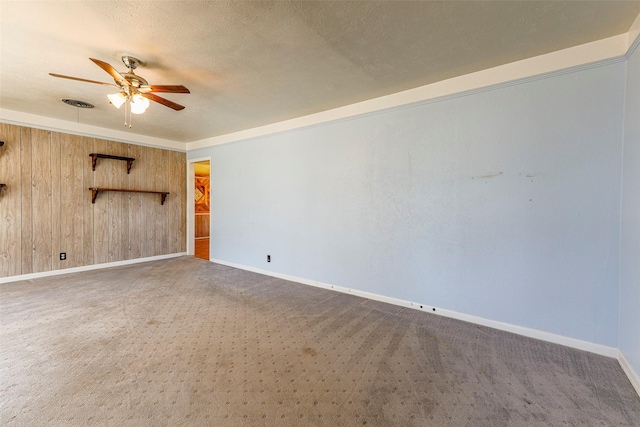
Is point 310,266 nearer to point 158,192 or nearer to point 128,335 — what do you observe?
point 128,335

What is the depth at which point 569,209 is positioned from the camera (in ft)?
7.40

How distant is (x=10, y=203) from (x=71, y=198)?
0.67 m

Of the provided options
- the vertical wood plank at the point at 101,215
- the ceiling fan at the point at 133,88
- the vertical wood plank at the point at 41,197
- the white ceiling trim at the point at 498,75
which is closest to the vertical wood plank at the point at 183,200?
the vertical wood plank at the point at 101,215

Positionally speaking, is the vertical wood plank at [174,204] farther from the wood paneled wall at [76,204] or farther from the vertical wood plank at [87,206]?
the vertical wood plank at [87,206]

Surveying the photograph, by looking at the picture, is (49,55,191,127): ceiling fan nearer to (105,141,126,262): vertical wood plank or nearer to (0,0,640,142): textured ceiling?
(0,0,640,142): textured ceiling

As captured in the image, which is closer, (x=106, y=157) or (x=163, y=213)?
(x=106, y=157)

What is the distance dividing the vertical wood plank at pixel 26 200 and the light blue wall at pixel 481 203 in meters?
3.87

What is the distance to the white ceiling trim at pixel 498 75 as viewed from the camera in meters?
2.09

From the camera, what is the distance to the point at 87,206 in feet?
15.0

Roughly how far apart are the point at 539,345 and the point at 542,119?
1.95 meters

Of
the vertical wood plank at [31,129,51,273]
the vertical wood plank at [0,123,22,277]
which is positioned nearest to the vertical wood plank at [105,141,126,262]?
the vertical wood plank at [31,129,51,273]

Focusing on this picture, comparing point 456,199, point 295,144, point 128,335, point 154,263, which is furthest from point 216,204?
point 456,199

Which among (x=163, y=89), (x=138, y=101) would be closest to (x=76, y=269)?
(x=138, y=101)

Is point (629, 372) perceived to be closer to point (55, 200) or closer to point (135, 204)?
point (135, 204)
